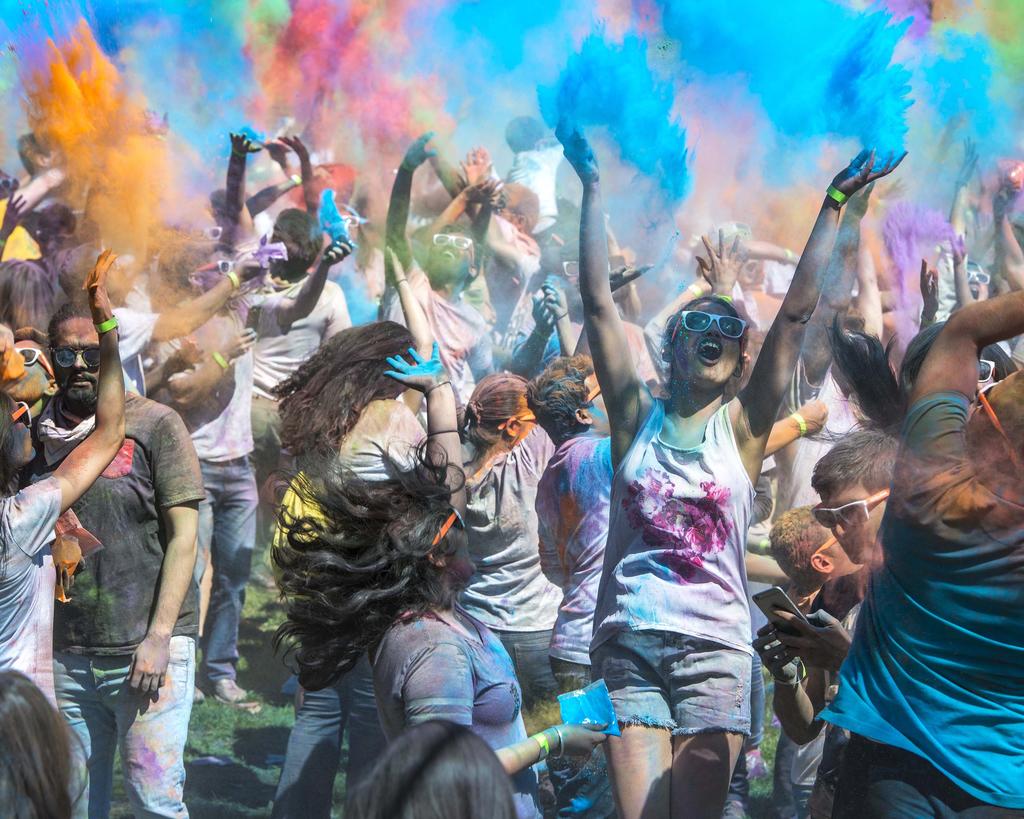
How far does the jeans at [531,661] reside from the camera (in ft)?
13.7

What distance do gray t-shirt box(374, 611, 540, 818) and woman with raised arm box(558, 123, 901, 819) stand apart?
554mm

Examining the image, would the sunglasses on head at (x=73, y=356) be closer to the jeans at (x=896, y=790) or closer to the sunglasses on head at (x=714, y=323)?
the sunglasses on head at (x=714, y=323)

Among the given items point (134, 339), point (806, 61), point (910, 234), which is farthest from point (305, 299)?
point (910, 234)

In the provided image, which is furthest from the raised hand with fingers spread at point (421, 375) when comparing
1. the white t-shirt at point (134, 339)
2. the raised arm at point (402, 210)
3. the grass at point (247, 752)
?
the raised arm at point (402, 210)

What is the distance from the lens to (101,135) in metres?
6.50

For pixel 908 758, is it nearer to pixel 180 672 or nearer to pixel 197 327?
pixel 180 672

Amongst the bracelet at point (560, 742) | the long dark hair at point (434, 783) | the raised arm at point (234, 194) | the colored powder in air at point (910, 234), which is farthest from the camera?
the raised arm at point (234, 194)

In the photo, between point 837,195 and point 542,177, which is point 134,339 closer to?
point 542,177

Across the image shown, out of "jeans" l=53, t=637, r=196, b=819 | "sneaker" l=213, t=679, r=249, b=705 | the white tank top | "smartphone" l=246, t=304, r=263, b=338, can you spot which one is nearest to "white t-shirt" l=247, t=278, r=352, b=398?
"smartphone" l=246, t=304, r=263, b=338

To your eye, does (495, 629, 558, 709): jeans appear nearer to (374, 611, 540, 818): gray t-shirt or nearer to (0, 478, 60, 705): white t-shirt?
(374, 611, 540, 818): gray t-shirt

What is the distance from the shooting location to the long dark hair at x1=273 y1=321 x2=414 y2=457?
393 cm

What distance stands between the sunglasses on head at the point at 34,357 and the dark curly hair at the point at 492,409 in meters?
1.53

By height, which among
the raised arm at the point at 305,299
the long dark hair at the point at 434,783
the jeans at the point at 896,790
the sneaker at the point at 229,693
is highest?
the raised arm at the point at 305,299

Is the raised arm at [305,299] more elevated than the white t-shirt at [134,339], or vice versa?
the raised arm at [305,299]
